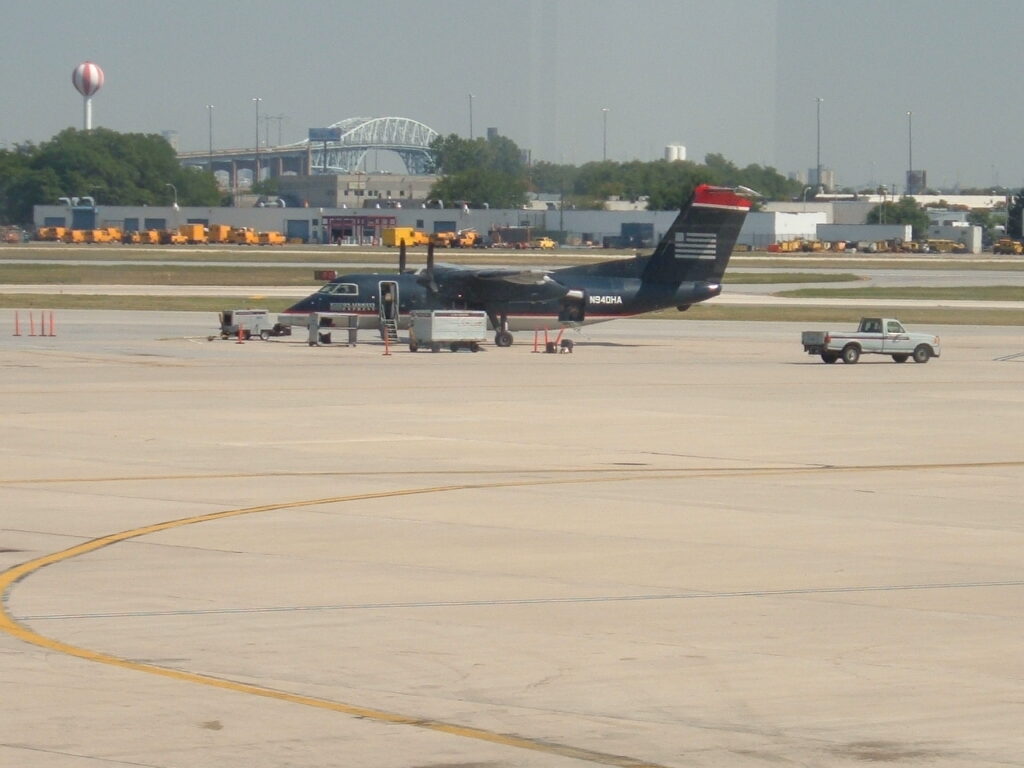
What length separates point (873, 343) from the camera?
4822 centimetres

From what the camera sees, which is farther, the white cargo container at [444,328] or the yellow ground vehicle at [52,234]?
the yellow ground vehicle at [52,234]

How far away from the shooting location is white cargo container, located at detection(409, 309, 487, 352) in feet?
165

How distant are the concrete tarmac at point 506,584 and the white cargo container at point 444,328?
55.6 ft

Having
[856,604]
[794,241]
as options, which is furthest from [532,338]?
[794,241]

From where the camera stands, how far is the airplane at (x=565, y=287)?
53500 millimetres

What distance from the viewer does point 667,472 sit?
76.4 feet

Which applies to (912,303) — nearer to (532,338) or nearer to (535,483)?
(532,338)

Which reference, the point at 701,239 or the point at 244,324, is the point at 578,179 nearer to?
the point at 701,239

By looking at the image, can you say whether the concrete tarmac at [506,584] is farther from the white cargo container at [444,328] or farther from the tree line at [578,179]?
the tree line at [578,179]

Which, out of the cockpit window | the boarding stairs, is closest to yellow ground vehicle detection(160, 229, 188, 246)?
the cockpit window

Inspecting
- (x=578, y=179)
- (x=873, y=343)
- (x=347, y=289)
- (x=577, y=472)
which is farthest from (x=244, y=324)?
(x=578, y=179)

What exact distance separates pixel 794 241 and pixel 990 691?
586ft

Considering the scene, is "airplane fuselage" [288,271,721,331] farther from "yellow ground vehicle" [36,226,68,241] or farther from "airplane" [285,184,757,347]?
"yellow ground vehicle" [36,226,68,241]

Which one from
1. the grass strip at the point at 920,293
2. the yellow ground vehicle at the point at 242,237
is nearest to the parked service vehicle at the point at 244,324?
the grass strip at the point at 920,293
